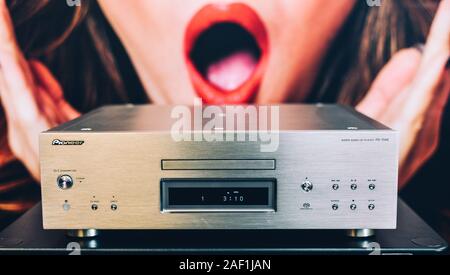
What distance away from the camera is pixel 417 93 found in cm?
149

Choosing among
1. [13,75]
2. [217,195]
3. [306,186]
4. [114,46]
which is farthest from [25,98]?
[306,186]

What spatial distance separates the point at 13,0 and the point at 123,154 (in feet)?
2.33

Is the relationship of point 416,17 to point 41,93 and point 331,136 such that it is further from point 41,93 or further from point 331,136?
point 41,93

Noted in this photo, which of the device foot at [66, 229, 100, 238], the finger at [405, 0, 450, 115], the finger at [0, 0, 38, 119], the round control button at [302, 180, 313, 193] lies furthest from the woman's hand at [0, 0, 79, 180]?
the finger at [405, 0, 450, 115]

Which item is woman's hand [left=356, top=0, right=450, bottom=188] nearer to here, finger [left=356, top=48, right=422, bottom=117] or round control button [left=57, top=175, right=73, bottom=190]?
finger [left=356, top=48, right=422, bottom=117]

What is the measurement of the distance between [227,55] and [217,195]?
22.2 inches

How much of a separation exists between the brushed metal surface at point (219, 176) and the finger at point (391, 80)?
1.69 feet

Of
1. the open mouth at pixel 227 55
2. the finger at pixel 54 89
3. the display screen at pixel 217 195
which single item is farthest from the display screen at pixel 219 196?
the finger at pixel 54 89

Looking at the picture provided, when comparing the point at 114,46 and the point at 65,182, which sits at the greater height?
the point at 114,46

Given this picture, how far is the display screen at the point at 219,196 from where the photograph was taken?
104cm

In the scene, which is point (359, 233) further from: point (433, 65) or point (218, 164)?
point (433, 65)

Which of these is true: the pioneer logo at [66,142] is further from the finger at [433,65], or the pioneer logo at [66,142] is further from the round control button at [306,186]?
the finger at [433,65]

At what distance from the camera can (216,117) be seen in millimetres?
1208
